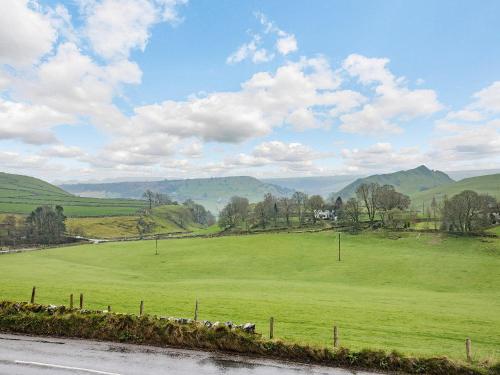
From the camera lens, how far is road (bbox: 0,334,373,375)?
58.7ft

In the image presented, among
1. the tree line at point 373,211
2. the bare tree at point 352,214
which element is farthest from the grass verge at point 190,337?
the bare tree at point 352,214

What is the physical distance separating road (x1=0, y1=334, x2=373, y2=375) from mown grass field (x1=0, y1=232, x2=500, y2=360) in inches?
274

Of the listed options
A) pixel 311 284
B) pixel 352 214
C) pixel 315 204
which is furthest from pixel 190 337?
pixel 315 204

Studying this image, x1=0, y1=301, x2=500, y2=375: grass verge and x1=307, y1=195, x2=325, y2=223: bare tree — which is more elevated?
x1=307, y1=195, x2=325, y2=223: bare tree

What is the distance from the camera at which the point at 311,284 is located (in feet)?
220

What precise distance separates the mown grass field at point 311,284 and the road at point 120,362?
6.96 meters

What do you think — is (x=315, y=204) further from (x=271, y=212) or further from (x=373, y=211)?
(x=373, y=211)

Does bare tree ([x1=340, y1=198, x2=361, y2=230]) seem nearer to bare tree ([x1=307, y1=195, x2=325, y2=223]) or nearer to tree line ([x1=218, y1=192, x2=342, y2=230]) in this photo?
tree line ([x1=218, y1=192, x2=342, y2=230])

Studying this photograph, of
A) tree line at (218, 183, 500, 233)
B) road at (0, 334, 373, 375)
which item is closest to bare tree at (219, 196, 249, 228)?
tree line at (218, 183, 500, 233)

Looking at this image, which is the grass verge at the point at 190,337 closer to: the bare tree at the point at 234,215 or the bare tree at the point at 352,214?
the bare tree at the point at 352,214

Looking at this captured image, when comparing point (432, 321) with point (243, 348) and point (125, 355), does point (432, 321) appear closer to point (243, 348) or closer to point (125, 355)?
point (243, 348)

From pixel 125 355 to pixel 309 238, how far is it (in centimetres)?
10337

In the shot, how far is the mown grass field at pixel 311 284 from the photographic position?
1235 inches

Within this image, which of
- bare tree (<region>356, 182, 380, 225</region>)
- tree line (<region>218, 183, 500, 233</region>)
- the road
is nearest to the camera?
the road
